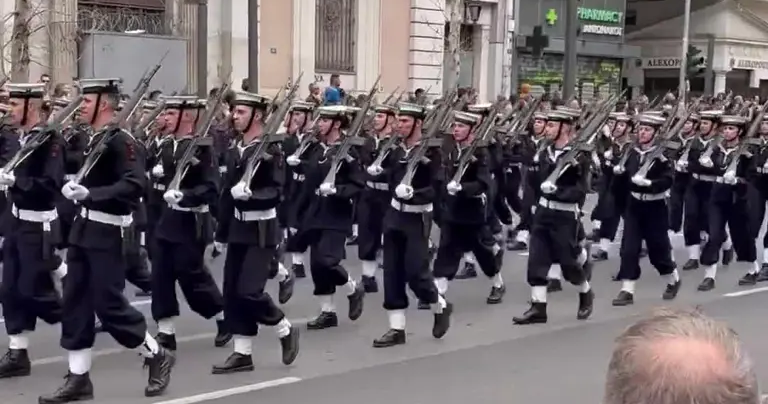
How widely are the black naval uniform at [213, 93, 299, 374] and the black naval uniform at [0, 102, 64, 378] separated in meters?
1.08

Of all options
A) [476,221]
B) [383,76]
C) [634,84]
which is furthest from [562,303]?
[634,84]

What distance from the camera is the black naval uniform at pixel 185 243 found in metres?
7.77

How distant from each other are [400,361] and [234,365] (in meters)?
1.20

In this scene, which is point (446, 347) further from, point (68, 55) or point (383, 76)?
point (383, 76)

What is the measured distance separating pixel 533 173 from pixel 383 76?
14655 mm

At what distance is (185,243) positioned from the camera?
7.84m

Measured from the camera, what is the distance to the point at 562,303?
10.7m

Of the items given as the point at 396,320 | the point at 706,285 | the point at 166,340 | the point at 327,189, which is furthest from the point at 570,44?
the point at 166,340

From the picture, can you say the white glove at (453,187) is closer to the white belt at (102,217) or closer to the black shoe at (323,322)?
the black shoe at (323,322)

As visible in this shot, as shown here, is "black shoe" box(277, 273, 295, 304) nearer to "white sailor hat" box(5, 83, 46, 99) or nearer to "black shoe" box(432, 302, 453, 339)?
"black shoe" box(432, 302, 453, 339)

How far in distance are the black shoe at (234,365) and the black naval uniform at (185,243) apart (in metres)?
0.55

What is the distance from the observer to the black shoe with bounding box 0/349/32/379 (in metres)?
7.29

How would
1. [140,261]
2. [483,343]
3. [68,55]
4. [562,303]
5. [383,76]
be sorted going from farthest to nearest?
[383,76] → [68,55] → [562,303] → [140,261] → [483,343]

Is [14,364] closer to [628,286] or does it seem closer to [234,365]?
[234,365]
